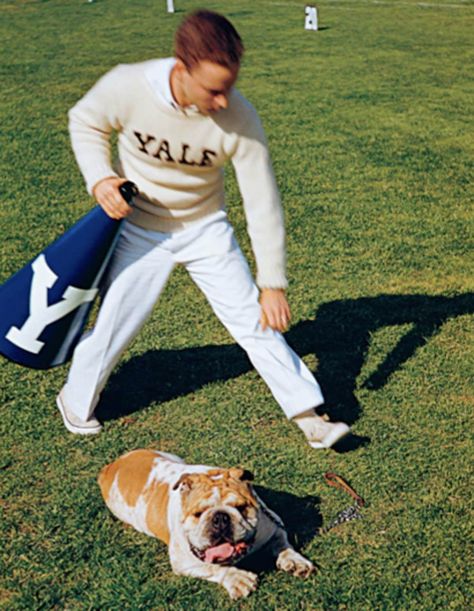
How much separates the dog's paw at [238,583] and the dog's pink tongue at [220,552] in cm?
20

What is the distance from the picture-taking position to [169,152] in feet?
13.5

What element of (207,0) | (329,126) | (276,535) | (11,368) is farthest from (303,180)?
(207,0)

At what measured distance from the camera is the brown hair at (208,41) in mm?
3680

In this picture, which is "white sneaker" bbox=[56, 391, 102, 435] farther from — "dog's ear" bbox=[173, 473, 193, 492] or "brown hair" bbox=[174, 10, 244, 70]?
"brown hair" bbox=[174, 10, 244, 70]

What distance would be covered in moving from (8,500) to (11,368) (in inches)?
53.7

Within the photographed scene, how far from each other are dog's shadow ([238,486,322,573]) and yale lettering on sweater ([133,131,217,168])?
148 cm

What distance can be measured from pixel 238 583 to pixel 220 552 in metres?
0.24

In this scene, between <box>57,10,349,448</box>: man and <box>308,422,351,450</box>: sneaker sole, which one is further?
<box>308,422,351,450</box>: sneaker sole

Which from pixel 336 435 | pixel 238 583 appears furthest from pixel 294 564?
pixel 336 435

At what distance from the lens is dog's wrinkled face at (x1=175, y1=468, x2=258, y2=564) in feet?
11.1

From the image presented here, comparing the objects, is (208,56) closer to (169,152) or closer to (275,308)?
(169,152)

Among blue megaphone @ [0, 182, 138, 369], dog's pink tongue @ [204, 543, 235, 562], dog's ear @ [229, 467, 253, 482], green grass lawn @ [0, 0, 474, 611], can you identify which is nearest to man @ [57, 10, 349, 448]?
blue megaphone @ [0, 182, 138, 369]

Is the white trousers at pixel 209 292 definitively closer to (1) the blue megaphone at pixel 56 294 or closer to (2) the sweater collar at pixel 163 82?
(1) the blue megaphone at pixel 56 294

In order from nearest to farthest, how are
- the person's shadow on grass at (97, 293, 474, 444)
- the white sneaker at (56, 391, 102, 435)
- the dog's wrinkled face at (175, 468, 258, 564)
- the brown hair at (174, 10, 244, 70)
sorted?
the dog's wrinkled face at (175, 468, 258, 564), the brown hair at (174, 10, 244, 70), the white sneaker at (56, 391, 102, 435), the person's shadow on grass at (97, 293, 474, 444)
